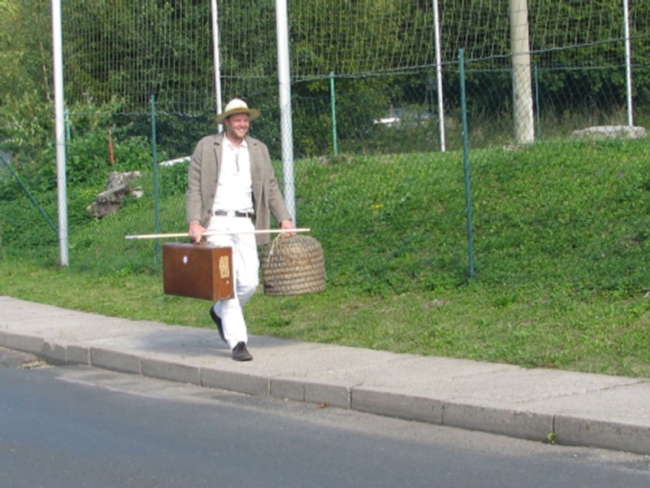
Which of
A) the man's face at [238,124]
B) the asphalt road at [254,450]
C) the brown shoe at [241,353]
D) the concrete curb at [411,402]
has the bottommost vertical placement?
the asphalt road at [254,450]

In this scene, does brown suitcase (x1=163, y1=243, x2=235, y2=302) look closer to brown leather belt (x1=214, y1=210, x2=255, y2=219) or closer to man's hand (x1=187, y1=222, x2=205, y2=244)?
man's hand (x1=187, y1=222, x2=205, y2=244)

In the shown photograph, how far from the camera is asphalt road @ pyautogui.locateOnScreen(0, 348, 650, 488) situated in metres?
5.22

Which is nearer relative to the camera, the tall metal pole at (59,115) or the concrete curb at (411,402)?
the concrete curb at (411,402)

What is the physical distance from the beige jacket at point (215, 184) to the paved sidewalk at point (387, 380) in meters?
1.13

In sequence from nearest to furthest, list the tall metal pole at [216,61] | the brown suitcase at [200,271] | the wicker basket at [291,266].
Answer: the brown suitcase at [200,271] → the wicker basket at [291,266] → the tall metal pole at [216,61]

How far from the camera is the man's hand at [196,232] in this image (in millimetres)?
7695

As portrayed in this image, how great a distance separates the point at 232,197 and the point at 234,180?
0.14m

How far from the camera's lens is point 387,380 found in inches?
278

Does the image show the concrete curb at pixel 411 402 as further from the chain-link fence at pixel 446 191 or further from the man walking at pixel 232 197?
the chain-link fence at pixel 446 191

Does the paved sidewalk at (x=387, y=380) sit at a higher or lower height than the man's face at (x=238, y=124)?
lower

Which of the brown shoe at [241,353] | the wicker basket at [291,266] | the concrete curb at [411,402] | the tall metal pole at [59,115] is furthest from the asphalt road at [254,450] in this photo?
the tall metal pole at [59,115]

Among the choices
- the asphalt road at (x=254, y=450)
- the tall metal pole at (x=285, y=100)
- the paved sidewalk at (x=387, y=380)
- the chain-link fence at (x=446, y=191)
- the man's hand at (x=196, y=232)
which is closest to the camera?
the asphalt road at (x=254, y=450)

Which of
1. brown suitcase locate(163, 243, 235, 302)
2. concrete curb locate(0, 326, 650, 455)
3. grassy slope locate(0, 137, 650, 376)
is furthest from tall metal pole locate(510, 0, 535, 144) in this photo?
concrete curb locate(0, 326, 650, 455)

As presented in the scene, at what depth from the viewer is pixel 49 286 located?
1379 cm
